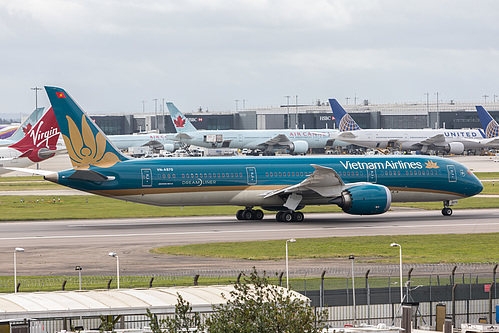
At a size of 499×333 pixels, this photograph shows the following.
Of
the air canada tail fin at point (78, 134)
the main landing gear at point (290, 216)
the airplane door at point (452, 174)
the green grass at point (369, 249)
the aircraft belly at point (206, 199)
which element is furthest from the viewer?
the airplane door at point (452, 174)

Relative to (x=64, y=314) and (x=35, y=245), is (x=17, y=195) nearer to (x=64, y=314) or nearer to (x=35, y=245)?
(x=35, y=245)

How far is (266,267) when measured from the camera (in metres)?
35.0

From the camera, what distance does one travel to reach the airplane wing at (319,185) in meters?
51.1

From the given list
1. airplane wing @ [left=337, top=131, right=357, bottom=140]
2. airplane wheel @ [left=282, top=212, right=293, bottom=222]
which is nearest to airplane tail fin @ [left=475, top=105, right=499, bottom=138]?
airplane wing @ [left=337, top=131, right=357, bottom=140]

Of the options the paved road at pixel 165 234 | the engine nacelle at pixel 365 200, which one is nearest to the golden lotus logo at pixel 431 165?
the paved road at pixel 165 234

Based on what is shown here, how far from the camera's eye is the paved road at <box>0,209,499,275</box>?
1417 inches

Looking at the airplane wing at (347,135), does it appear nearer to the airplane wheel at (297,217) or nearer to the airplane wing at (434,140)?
the airplane wing at (434,140)

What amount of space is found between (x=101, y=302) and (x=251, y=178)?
31.5 metres

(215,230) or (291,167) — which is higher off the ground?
(291,167)

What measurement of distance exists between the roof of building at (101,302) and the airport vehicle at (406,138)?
11744cm

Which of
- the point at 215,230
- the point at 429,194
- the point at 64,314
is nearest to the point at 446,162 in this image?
the point at 429,194

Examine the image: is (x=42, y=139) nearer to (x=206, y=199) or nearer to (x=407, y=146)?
(x=206, y=199)

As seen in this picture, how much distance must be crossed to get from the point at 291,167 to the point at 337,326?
28.6 meters

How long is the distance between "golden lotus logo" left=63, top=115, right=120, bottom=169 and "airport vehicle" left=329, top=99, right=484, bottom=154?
3636 inches
